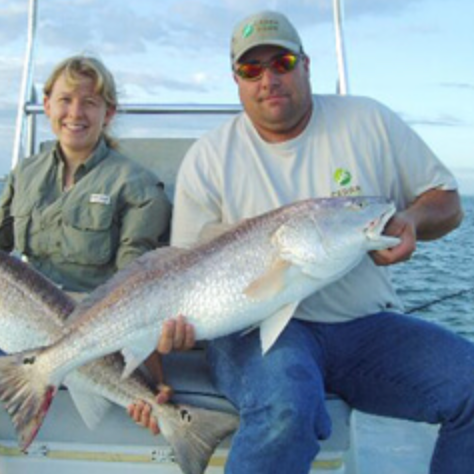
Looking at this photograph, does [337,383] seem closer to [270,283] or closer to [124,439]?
[270,283]

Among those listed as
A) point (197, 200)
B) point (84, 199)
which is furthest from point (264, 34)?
point (84, 199)

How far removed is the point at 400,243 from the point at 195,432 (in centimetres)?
111

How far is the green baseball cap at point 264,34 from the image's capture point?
3.56 meters

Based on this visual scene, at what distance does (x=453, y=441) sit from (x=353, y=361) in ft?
1.72

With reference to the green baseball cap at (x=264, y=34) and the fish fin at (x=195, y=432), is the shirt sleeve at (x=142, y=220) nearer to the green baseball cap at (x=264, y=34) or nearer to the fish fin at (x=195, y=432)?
the green baseball cap at (x=264, y=34)

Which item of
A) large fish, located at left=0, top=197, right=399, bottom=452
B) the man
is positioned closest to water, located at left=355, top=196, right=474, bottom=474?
the man

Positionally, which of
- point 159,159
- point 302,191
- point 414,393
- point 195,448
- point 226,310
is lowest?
point 195,448

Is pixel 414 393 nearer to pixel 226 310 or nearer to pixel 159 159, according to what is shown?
pixel 226 310

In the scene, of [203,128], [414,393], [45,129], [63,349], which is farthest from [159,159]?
[414,393]

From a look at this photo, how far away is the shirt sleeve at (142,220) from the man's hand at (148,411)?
3.00ft

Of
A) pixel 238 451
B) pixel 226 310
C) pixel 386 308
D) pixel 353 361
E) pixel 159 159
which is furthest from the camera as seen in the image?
pixel 159 159

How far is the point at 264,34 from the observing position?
356 centimetres

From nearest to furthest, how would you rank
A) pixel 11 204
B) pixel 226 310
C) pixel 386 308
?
1. pixel 226 310
2. pixel 386 308
3. pixel 11 204

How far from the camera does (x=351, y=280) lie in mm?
3473
